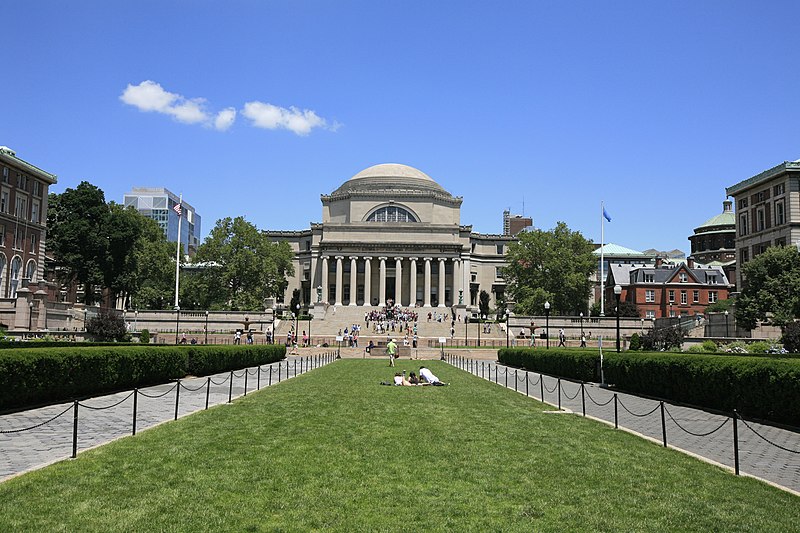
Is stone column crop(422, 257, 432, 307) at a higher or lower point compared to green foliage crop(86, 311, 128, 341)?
higher

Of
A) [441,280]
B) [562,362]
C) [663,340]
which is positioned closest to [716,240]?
[441,280]

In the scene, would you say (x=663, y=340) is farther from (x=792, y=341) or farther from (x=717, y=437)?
(x=717, y=437)

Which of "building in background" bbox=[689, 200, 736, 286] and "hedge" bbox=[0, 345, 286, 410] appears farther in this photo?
"building in background" bbox=[689, 200, 736, 286]

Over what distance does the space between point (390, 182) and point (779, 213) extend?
200 ft

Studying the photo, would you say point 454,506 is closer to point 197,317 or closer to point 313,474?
point 313,474

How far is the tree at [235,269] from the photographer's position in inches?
3406

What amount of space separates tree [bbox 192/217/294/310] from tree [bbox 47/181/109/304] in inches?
508

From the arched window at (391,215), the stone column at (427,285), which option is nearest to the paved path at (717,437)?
the stone column at (427,285)

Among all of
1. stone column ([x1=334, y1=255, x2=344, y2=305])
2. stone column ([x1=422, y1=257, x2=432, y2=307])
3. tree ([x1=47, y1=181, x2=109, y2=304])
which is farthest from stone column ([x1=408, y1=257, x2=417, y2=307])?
tree ([x1=47, y1=181, x2=109, y2=304])

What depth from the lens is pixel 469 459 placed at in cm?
1229

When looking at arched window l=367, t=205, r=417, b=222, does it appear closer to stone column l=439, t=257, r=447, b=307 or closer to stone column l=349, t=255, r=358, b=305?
stone column l=349, t=255, r=358, b=305

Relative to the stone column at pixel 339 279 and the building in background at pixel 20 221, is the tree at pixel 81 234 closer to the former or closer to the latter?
the building in background at pixel 20 221

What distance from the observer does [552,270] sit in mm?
90375

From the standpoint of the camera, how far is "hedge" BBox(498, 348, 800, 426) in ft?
58.8
